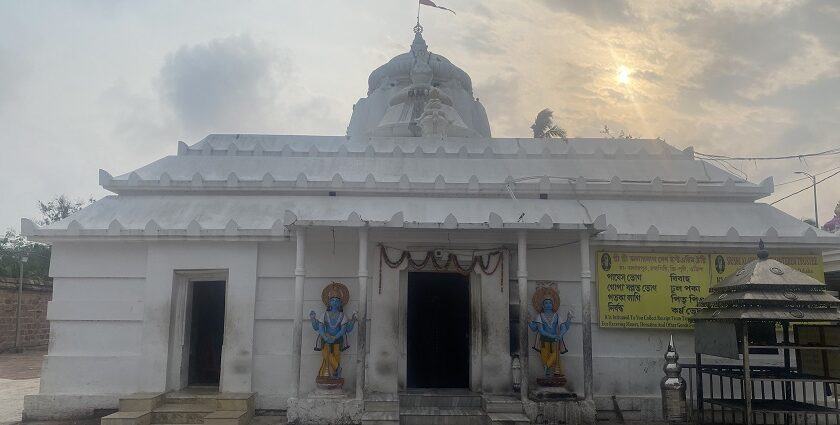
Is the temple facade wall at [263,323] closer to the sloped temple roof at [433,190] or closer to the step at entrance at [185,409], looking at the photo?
the step at entrance at [185,409]

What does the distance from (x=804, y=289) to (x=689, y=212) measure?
3.42 meters

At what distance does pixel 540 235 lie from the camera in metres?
10.2

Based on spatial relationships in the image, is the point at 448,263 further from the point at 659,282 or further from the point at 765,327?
the point at 765,327

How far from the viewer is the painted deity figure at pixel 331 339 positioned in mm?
9625

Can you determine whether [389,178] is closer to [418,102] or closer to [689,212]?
[418,102]

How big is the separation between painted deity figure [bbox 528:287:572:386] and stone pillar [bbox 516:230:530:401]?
43cm

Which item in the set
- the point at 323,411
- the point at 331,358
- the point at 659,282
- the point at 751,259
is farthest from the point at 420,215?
the point at 751,259

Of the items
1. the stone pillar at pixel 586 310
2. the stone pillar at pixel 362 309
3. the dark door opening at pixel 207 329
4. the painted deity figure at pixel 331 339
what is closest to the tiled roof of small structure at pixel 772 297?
the stone pillar at pixel 586 310

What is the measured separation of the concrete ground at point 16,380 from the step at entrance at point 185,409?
2287mm

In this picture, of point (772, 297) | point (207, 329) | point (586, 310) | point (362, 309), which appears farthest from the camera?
point (207, 329)

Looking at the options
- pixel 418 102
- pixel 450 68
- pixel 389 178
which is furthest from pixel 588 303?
pixel 450 68

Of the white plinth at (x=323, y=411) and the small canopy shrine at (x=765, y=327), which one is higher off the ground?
the small canopy shrine at (x=765, y=327)

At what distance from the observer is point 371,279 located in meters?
10.2

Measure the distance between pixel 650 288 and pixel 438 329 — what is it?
3850 mm
